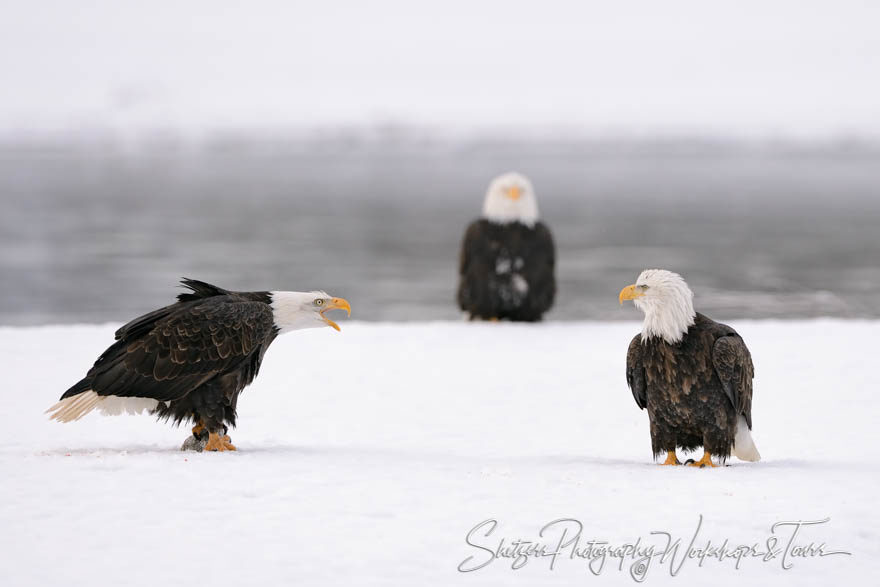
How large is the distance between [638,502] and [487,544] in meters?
0.80

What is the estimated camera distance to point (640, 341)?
17.0 feet

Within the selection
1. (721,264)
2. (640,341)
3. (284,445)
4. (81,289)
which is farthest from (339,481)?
(721,264)

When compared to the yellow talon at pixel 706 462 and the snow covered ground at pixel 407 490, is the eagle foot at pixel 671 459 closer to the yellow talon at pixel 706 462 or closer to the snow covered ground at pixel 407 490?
the yellow talon at pixel 706 462

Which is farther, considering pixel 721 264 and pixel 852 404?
pixel 721 264

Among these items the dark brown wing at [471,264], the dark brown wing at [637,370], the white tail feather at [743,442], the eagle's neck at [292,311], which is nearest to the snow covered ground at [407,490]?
the white tail feather at [743,442]

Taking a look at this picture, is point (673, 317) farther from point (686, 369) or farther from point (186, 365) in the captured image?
point (186, 365)

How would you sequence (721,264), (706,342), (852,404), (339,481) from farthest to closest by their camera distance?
(721,264), (852,404), (706,342), (339,481)

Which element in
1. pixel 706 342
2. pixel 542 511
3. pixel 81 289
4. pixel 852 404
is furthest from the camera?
pixel 81 289

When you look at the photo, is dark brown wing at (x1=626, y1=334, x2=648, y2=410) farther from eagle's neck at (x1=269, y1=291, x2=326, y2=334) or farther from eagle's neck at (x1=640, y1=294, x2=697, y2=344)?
eagle's neck at (x1=269, y1=291, x2=326, y2=334)

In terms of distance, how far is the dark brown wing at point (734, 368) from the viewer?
16.1 ft

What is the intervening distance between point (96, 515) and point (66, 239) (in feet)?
183

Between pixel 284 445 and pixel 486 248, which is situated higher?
pixel 486 248

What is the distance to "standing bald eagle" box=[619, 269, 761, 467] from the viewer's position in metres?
4.97

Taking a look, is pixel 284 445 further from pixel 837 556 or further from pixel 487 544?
pixel 837 556
